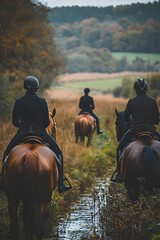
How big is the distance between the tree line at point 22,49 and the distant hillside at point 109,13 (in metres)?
55.8

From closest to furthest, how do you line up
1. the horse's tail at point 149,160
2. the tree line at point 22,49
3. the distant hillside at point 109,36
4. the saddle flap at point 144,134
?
the horse's tail at point 149,160 < the saddle flap at point 144,134 < the tree line at point 22,49 < the distant hillside at point 109,36

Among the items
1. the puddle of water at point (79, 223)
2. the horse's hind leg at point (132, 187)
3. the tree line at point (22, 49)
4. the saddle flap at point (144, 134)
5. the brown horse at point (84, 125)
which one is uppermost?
the tree line at point (22, 49)

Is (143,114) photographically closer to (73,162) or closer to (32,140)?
(32,140)

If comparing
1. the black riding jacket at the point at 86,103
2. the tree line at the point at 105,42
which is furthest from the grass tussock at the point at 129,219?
the tree line at the point at 105,42

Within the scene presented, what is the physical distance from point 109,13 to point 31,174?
10827 centimetres

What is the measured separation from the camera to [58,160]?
5.52 metres

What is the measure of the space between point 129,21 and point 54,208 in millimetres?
90022

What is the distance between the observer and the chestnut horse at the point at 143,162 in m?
5.64

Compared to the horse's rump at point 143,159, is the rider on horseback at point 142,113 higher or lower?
higher

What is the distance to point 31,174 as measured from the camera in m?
4.69

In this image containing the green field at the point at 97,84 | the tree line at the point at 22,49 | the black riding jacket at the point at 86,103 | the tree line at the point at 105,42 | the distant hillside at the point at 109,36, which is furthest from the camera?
the distant hillside at the point at 109,36

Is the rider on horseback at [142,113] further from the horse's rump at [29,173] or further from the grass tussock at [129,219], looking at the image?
the horse's rump at [29,173]

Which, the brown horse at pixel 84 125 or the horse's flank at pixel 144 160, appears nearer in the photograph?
the horse's flank at pixel 144 160

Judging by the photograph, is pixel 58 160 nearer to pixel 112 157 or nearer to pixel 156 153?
pixel 156 153
